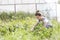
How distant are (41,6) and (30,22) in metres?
0.31

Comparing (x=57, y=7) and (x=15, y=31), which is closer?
(x=15, y=31)

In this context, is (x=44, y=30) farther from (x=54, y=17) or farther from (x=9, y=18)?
(x=9, y=18)

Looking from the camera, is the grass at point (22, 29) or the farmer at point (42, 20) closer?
the grass at point (22, 29)

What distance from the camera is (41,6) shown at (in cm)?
340

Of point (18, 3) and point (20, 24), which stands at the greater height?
point (18, 3)

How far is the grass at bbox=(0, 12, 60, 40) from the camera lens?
315 cm

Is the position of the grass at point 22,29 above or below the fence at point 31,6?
below

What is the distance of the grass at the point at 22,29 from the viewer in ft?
10.3

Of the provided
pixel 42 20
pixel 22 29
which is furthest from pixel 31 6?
pixel 22 29

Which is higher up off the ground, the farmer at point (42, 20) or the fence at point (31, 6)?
the fence at point (31, 6)

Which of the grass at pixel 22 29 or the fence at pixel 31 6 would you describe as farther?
the fence at pixel 31 6

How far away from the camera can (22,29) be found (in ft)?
10.6

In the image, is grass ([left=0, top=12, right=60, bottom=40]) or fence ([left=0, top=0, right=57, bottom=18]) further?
fence ([left=0, top=0, right=57, bottom=18])

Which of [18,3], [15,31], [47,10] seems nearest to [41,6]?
[47,10]
